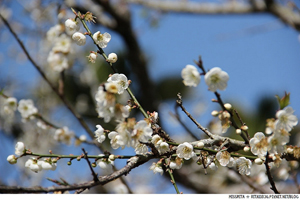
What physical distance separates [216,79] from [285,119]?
0.71 feet

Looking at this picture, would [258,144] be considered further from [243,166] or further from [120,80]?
[120,80]

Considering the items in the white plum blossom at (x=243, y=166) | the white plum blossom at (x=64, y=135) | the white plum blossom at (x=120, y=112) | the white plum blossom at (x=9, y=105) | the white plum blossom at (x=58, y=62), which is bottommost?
the white plum blossom at (x=243, y=166)

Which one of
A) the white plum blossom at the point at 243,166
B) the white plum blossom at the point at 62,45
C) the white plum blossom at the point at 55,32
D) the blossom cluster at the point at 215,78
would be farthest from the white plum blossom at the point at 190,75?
the white plum blossom at the point at 55,32

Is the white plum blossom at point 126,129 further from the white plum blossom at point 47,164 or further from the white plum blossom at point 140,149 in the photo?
the white plum blossom at point 47,164

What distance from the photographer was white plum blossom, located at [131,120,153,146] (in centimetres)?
77

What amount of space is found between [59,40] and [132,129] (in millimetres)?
1316

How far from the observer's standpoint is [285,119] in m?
0.77

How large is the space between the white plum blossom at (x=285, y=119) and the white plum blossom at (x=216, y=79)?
0.54 ft

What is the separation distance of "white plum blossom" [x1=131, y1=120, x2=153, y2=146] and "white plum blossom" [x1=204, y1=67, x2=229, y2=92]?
209 mm

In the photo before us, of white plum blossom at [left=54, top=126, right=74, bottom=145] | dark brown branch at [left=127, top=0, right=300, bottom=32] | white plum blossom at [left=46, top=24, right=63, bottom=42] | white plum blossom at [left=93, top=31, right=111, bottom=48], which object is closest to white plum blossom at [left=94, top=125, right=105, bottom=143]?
white plum blossom at [left=93, top=31, right=111, bottom=48]

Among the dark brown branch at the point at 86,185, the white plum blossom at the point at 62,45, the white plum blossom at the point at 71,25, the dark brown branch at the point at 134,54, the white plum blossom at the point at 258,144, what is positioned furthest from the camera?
the dark brown branch at the point at 134,54

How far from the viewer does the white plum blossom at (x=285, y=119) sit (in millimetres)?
736

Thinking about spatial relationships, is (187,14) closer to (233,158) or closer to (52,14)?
(52,14)

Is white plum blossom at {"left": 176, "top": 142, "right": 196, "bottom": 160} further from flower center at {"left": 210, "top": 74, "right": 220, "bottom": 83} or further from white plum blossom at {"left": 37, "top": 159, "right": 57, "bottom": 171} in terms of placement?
white plum blossom at {"left": 37, "top": 159, "right": 57, "bottom": 171}
